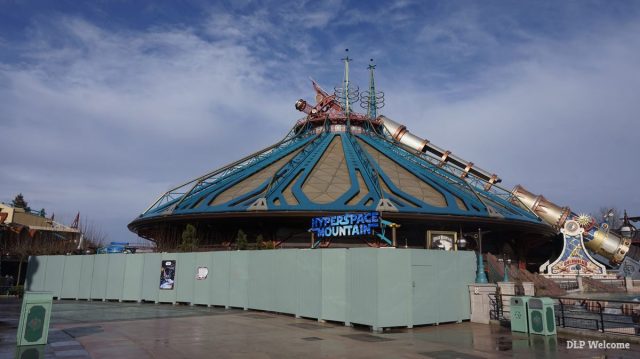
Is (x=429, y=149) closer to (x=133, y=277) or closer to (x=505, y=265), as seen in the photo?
(x=505, y=265)

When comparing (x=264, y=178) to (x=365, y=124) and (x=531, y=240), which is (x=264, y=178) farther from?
(x=531, y=240)

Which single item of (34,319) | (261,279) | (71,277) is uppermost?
(261,279)

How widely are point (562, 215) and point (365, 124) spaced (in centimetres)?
2761

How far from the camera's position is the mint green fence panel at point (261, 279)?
2295cm

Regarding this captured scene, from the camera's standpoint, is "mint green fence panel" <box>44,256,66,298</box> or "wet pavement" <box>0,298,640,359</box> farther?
"mint green fence panel" <box>44,256,66,298</box>

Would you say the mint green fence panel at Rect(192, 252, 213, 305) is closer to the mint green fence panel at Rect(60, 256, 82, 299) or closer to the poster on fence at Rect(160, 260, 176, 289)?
the poster on fence at Rect(160, 260, 176, 289)

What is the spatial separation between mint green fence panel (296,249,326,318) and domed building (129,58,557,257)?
31.2 ft

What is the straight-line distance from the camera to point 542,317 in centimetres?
1659

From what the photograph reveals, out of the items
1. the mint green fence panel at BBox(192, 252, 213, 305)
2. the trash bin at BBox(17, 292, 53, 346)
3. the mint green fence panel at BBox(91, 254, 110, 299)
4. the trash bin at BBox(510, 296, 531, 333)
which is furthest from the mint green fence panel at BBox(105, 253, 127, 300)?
the trash bin at BBox(510, 296, 531, 333)

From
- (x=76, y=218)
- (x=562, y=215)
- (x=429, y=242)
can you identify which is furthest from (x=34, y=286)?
(x=76, y=218)

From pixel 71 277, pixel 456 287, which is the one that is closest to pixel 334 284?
pixel 456 287

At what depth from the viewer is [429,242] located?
37438 millimetres

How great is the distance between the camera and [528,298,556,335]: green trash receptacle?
1656cm

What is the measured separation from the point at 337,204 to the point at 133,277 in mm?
16134
